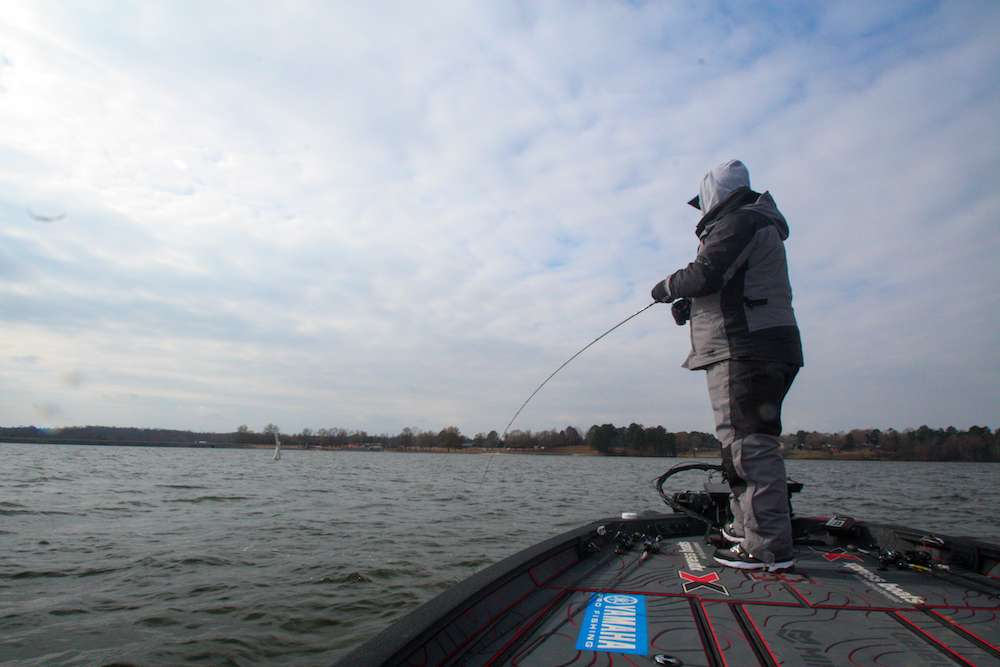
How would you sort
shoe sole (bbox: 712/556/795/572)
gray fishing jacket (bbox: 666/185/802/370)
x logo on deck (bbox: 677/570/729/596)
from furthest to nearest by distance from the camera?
gray fishing jacket (bbox: 666/185/802/370) < shoe sole (bbox: 712/556/795/572) < x logo on deck (bbox: 677/570/729/596)

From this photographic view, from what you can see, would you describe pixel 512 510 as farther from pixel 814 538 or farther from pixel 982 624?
pixel 982 624

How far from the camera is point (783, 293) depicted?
135 inches

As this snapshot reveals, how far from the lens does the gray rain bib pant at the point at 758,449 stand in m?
3.19

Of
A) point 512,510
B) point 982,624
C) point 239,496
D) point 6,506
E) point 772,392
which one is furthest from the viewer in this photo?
point 239,496

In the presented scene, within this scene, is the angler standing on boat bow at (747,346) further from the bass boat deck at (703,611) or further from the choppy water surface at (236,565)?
the choppy water surface at (236,565)

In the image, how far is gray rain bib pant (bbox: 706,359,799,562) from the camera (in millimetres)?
3191

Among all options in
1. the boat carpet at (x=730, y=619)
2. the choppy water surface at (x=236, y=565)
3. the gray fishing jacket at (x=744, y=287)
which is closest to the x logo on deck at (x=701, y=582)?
the boat carpet at (x=730, y=619)

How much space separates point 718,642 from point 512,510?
11285mm

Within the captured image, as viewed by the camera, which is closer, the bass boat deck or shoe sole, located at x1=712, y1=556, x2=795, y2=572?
the bass boat deck

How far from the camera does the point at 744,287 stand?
3.42 meters

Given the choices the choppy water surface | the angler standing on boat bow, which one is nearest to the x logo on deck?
the angler standing on boat bow

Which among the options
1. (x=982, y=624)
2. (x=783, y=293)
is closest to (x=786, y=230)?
(x=783, y=293)

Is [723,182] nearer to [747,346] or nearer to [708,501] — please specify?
[747,346]

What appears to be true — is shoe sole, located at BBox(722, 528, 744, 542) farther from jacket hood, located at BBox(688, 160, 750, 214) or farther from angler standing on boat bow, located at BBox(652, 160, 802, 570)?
jacket hood, located at BBox(688, 160, 750, 214)
